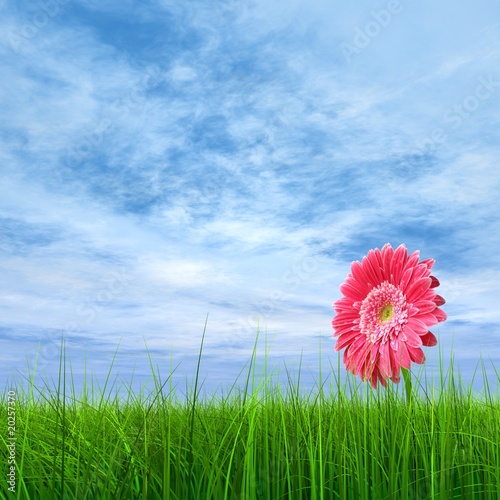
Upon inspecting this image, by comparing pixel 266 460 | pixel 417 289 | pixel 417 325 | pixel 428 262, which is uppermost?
pixel 428 262

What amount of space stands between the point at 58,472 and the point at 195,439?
1.60ft

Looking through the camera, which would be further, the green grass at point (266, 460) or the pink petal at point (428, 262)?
the pink petal at point (428, 262)

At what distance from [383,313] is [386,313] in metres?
0.02

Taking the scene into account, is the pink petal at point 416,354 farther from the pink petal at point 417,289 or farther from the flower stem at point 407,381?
the pink petal at point 417,289

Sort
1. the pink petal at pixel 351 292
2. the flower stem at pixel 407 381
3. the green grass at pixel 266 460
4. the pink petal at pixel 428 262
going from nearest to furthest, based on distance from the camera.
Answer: the green grass at pixel 266 460, the flower stem at pixel 407 381, the pink petal at pixel 428 262, the pink petal at pixel 351 292

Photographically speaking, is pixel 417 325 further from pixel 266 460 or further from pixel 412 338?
pixel 266 460

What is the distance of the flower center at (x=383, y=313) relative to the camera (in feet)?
8.12

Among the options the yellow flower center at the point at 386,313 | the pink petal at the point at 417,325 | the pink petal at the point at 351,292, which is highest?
the pink petal at the point at 351,292

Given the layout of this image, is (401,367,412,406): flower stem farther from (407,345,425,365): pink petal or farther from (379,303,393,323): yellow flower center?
(379,303,393,323): yellow flower center

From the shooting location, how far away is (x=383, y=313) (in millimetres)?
2600

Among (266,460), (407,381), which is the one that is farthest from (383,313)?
(266,460)

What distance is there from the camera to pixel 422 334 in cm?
235

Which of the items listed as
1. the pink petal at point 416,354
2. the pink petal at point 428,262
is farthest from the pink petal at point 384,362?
the pink petal at point 428,262

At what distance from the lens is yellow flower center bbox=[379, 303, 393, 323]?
255cm
